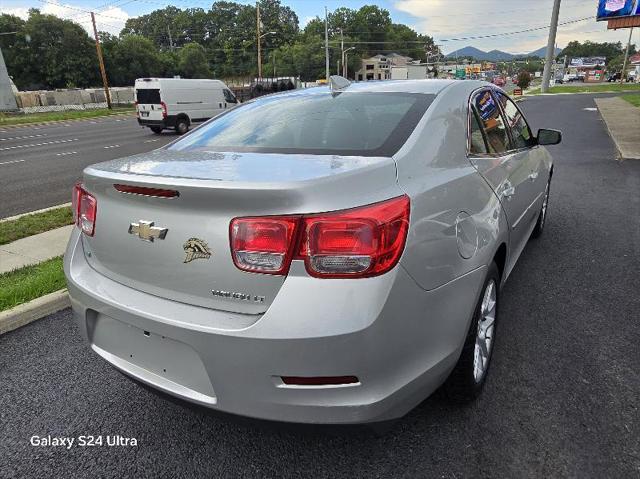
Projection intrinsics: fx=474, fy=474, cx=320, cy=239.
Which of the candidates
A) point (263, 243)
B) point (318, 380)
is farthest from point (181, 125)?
point (318, 380)

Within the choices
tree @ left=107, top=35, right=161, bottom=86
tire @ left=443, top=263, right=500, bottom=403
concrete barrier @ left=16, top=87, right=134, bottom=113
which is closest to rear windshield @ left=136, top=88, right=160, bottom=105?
tire @ left=443, top=263, right=500, bottom=403

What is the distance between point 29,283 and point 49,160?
9.77m

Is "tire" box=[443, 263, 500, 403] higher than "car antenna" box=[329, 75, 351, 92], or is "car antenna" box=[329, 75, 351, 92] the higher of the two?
"car antenna" box=[329, 75, 351, 92]

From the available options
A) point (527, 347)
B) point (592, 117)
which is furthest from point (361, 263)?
point (592, 117)

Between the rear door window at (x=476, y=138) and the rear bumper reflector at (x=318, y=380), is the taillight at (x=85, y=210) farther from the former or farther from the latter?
the rear door window at (x=476, y=138)

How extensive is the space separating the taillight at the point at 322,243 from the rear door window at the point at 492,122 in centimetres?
147

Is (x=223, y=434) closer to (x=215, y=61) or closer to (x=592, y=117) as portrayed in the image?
(x=592, y=117)

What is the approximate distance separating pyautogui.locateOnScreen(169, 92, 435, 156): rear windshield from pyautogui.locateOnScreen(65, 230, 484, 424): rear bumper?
0.70m

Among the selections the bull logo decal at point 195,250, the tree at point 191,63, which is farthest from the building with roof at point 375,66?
the bull logo decal at point 195,250

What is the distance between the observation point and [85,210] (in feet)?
7.19

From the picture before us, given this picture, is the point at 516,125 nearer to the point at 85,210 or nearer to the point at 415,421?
the point at 415,421

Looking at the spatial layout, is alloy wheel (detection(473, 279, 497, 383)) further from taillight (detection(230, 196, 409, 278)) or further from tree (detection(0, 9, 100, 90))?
tree (detection(0, 9, 100, 90))

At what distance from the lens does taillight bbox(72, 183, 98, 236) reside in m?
2.11

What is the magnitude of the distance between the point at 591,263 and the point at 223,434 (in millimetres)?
3554
